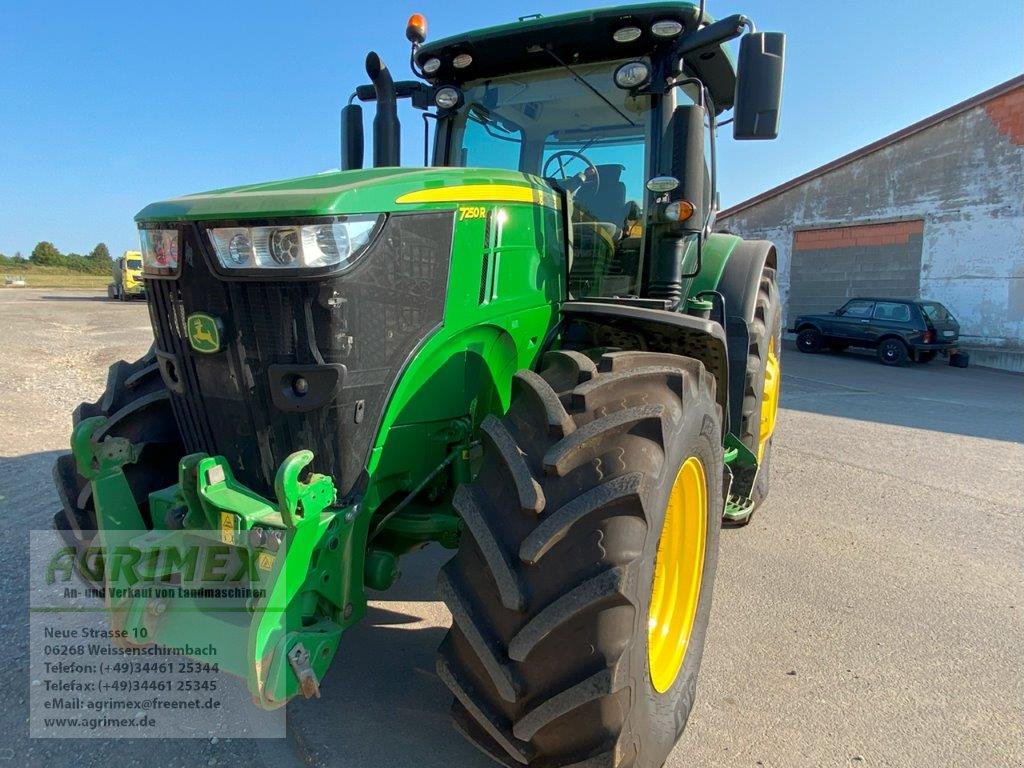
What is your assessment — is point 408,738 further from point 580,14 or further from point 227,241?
point 580,14

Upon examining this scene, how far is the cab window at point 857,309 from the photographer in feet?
50.3

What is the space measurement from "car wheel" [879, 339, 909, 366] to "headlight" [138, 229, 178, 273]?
15.6m

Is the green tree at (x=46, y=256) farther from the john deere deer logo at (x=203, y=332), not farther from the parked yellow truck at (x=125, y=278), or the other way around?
the john deere deer logo at (x=203, y=332)

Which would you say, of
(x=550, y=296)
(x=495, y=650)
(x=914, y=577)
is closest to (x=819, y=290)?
(x=914, y=577)

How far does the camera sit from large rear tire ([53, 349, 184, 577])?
2449 mm

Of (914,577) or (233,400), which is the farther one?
(914,577)

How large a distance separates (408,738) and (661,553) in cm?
108

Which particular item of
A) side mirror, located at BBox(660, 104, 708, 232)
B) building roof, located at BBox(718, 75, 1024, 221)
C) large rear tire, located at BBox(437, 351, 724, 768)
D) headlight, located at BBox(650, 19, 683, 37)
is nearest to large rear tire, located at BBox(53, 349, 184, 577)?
large rear tire, located at BBox(437, 351, 724, 768)

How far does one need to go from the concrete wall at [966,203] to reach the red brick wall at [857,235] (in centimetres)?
19

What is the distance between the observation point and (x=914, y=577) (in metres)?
3.54

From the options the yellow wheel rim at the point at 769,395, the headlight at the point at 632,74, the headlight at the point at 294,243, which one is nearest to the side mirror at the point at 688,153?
the headlight at the point at 632,74

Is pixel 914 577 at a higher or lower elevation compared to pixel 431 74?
lower

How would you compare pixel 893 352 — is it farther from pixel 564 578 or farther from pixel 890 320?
pixel 564 578

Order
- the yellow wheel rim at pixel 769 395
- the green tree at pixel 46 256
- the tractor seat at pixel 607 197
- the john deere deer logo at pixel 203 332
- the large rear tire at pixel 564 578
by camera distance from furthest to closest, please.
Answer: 1. the green tree at pixel 46 256
2. the yellow wheel rim at pixel 769 395
3. the tractor seat at pixel 607 197
4. the john deere deer logo at pixel 203 332
5. the large rear tire at pixel 564 578
